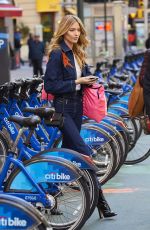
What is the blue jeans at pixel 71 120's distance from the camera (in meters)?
5.57

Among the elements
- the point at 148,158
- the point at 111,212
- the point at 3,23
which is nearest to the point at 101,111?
the point at 111,212

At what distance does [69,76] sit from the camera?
18.2 feet

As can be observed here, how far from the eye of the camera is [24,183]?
4730 mm

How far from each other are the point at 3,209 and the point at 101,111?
230cm

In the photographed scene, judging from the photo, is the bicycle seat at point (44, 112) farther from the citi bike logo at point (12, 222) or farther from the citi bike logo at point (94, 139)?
the citi bike logo at point (12, 222)

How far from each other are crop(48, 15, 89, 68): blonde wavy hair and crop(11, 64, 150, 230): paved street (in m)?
1.42

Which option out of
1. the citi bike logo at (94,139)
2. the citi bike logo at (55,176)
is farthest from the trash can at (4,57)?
the citi bike logo at (55,176)

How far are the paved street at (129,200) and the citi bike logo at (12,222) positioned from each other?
6.34ft

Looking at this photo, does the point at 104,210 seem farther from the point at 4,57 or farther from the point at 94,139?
the point at 4,57

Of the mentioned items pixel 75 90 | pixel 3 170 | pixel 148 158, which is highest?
pixel 75 90

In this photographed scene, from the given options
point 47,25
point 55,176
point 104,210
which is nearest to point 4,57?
point 104,210

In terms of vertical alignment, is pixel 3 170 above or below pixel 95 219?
above

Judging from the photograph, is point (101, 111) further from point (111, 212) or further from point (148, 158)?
point (148, 158)

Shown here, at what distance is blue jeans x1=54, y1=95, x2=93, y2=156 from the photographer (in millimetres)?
5570
